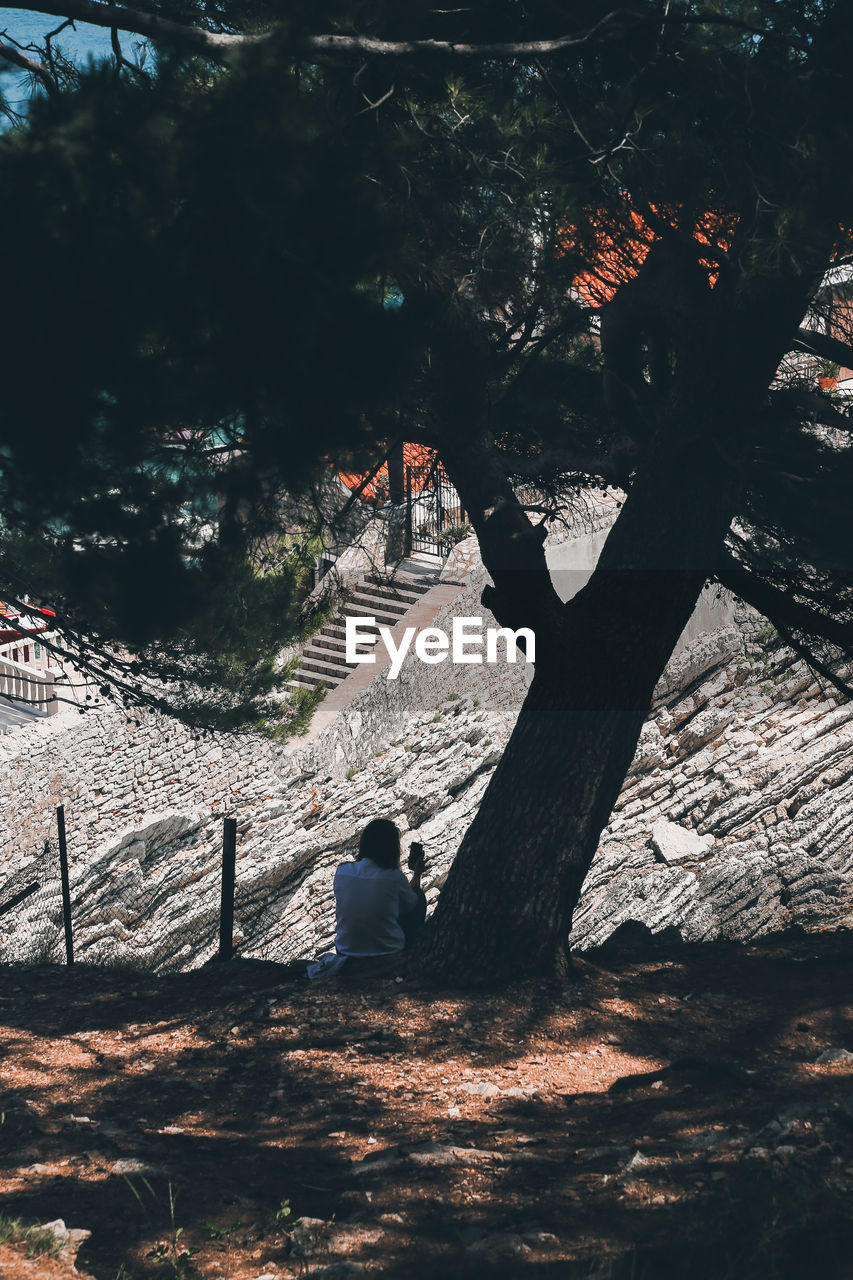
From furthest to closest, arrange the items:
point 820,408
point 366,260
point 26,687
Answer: point 26,687
point 820,408
point 366,260

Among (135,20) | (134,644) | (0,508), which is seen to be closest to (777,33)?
(135,20)

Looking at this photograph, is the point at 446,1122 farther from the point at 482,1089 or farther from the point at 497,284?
the point at 497,284

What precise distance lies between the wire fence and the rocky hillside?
0.10 feet

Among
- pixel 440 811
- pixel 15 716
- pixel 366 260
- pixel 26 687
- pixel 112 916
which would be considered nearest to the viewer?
pixel 366 260

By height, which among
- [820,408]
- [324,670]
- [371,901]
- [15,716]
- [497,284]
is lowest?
[371,901]

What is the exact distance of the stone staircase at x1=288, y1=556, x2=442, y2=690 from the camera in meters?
16.3

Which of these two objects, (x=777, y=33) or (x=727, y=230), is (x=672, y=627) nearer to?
(x=727, y=230)

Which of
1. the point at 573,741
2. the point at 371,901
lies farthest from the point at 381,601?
the point at 573,741

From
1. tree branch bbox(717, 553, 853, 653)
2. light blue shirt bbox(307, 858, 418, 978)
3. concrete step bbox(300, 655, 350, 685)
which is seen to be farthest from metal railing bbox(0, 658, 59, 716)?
tree branch bbox(717, 553, 853, 653)

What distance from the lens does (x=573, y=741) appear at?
227 inches

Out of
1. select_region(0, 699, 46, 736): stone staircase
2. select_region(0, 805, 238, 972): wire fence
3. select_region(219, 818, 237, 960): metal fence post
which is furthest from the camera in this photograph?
select_region(0, 699, 46, 736): stone staircase

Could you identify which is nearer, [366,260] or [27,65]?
[366,260]

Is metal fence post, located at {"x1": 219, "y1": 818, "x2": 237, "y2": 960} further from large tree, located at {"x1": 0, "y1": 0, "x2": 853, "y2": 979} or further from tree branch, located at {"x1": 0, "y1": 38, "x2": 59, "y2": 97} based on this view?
tree branch, located at {"x1": 0, "y1": 38, "x2": 59, "y2": 97}

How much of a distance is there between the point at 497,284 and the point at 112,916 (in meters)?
8.54
